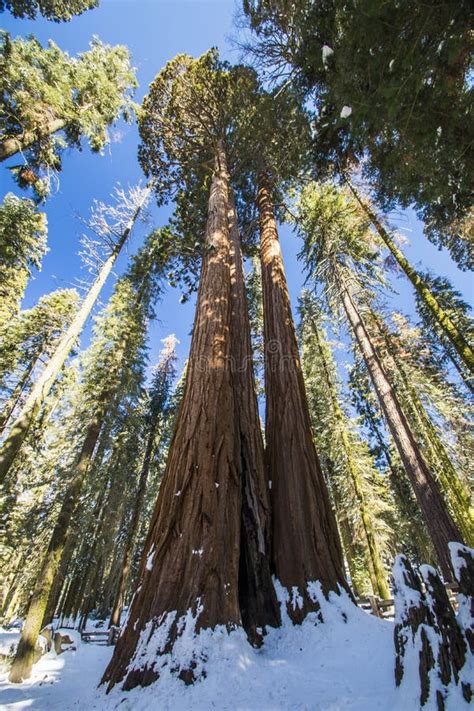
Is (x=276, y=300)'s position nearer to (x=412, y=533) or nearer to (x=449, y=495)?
(x=449, y=495)

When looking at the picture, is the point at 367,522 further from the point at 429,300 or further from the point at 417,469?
the point at 429,300

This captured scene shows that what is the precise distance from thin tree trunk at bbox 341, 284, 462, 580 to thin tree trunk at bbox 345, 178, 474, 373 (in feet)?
5.94

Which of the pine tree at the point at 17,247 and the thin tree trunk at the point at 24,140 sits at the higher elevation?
the pine tree at the point at 17,247

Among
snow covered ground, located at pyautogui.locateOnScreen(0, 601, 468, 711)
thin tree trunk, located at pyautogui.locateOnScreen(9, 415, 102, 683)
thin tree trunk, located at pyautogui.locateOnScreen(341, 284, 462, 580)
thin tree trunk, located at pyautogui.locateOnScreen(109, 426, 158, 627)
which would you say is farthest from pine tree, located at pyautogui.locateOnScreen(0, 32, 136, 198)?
thin tree trunk, located at pyautogui.locateOnScreen(109, 426, 158, 627)

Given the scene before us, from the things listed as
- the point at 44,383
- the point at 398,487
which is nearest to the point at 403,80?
the point at 44,383

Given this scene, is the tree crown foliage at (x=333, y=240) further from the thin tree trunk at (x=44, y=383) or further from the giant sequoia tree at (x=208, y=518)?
the thin tree trunk at (x=44, y=383)

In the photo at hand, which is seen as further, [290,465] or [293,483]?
[290,465]

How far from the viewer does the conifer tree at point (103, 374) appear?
6785 mm

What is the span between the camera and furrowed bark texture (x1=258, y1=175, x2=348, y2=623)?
2.86 meters

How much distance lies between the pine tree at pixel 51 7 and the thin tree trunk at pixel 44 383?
5790 millimetres

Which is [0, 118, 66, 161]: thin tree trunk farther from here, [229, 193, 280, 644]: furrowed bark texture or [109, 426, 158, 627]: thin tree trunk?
[109, 426, 158, 627]: thin tree trunk

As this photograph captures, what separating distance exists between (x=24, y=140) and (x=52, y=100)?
135 cm

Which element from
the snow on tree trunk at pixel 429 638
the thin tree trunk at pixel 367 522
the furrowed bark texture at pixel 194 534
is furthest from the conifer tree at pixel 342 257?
the snow on tree trunk at pixel 429 638

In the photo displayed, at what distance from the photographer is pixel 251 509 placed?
9.95 ft
